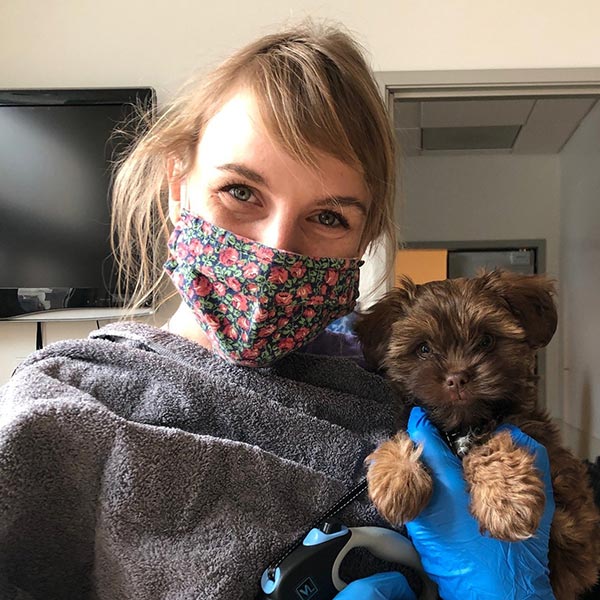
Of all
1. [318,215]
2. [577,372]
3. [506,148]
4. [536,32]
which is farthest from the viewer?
[506,148]

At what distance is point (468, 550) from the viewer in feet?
4.02

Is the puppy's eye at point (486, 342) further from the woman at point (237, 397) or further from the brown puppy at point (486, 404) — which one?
the woman at point (237, 397)

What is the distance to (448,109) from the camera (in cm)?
594

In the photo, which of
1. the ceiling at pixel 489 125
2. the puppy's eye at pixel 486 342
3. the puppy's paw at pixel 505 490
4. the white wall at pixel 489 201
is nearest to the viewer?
the puppy's paw at pixel 505 490

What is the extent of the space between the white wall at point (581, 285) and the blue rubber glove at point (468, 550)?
17.2 feet

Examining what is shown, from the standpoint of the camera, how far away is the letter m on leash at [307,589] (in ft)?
3.49

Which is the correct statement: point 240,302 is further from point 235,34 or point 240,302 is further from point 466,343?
point 235,34

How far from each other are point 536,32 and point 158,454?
3469mm

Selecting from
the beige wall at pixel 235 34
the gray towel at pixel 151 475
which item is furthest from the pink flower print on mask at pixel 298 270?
the beige wall at pixel 235 34

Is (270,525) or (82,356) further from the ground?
(82,356)

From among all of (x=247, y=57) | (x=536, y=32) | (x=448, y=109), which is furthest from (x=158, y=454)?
(x=448, y=109)

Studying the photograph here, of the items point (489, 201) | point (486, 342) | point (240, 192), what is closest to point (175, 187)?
point (240, 192)

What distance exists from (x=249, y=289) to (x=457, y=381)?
0.47m

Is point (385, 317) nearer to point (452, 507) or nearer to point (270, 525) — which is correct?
point (452, 507)
